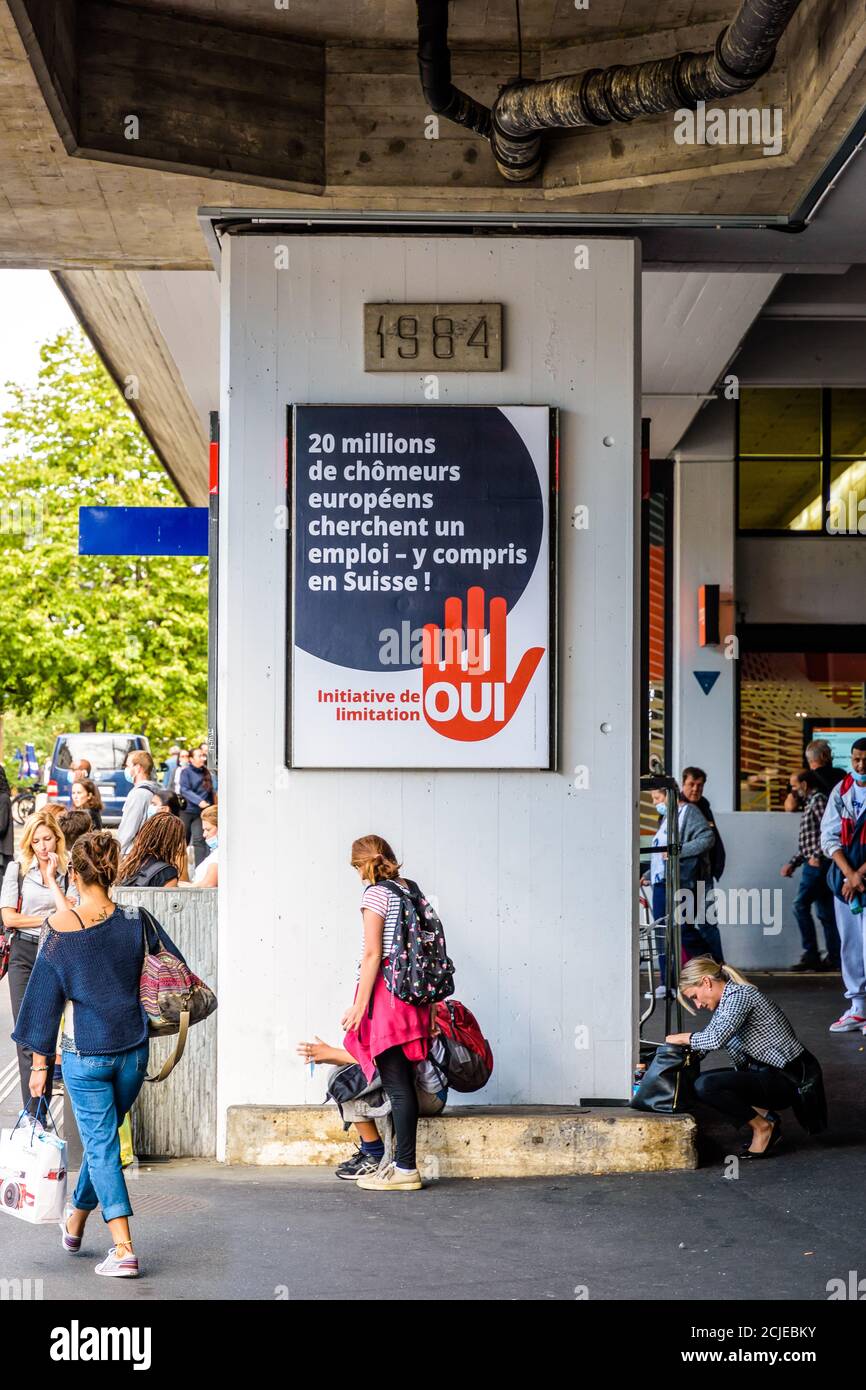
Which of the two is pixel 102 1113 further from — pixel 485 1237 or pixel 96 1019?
pixel 485 1237

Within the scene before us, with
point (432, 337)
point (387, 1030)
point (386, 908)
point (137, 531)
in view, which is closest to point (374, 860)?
point (386, 908)

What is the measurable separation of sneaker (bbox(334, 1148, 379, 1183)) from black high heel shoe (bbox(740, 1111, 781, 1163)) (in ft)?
6.59

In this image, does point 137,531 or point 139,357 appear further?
point 139,357

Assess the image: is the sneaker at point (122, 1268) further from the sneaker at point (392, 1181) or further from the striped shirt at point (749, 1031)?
the striped shirt at point (749, 1031)

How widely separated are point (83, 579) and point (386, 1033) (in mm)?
31330

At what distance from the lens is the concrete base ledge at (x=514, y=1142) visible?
24.9 feet

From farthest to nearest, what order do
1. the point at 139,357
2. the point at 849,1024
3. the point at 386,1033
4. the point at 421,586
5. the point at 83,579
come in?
1. the point at 83,579
2. the point at 139,357
3. the point at 849,1024
4. the point at 421,586
5. the point at 386,1033

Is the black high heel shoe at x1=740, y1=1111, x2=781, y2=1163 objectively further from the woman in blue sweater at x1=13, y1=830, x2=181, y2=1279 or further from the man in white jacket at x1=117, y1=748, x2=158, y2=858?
the man in white jacket at x1=117, y1=748, x2=158, y2=858

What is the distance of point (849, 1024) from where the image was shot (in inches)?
472

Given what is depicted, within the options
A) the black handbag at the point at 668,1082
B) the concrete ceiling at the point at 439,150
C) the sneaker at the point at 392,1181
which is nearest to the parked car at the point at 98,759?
the concrete ceiling at the point at 439,150

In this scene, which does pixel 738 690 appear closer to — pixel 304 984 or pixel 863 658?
pixel 863 658

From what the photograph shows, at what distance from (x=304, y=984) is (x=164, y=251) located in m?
A: 4.19

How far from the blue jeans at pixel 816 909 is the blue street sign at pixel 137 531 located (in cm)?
653

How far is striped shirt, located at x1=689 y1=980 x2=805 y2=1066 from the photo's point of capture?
8.08m
